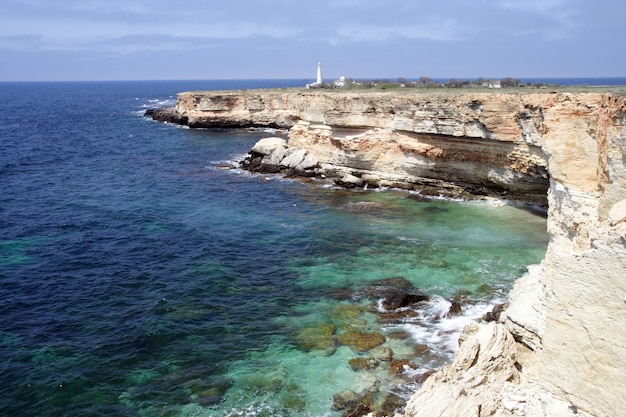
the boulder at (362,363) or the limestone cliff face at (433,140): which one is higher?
the limestone cliff face at (433,140)

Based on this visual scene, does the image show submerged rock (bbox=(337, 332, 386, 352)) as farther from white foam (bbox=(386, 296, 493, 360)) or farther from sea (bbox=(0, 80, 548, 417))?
white foam (bbox=(386, 296, 493, 360))

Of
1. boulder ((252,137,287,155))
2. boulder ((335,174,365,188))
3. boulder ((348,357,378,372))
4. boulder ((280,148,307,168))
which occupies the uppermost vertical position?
boulder ((252,137,287,155))

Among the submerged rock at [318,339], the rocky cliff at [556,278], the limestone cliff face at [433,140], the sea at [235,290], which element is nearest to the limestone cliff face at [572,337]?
the rocky cliff at [556,278]

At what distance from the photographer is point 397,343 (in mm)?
16281

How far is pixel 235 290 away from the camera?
809 inches

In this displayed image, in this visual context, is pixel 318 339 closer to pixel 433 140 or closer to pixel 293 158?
pixel 433 140

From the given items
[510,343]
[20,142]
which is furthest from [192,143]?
[510,343]

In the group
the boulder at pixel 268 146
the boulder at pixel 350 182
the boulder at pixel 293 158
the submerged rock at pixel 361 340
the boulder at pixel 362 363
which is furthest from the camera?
the boulder at pixel 268 146

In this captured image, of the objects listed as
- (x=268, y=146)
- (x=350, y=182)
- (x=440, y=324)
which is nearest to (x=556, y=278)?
(x=440, y=324)

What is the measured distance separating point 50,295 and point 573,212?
20.2m

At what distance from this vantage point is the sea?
14.2m

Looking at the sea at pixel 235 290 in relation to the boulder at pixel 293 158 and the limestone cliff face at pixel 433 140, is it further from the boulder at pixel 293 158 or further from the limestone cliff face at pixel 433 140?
the boulder at pixel 293 158

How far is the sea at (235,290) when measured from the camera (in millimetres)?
14242

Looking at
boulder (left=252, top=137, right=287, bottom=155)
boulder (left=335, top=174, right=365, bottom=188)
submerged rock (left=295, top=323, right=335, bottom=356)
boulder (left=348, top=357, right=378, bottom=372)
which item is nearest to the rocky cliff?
boulder (left=348, top=357, right=378, bottom=372)
